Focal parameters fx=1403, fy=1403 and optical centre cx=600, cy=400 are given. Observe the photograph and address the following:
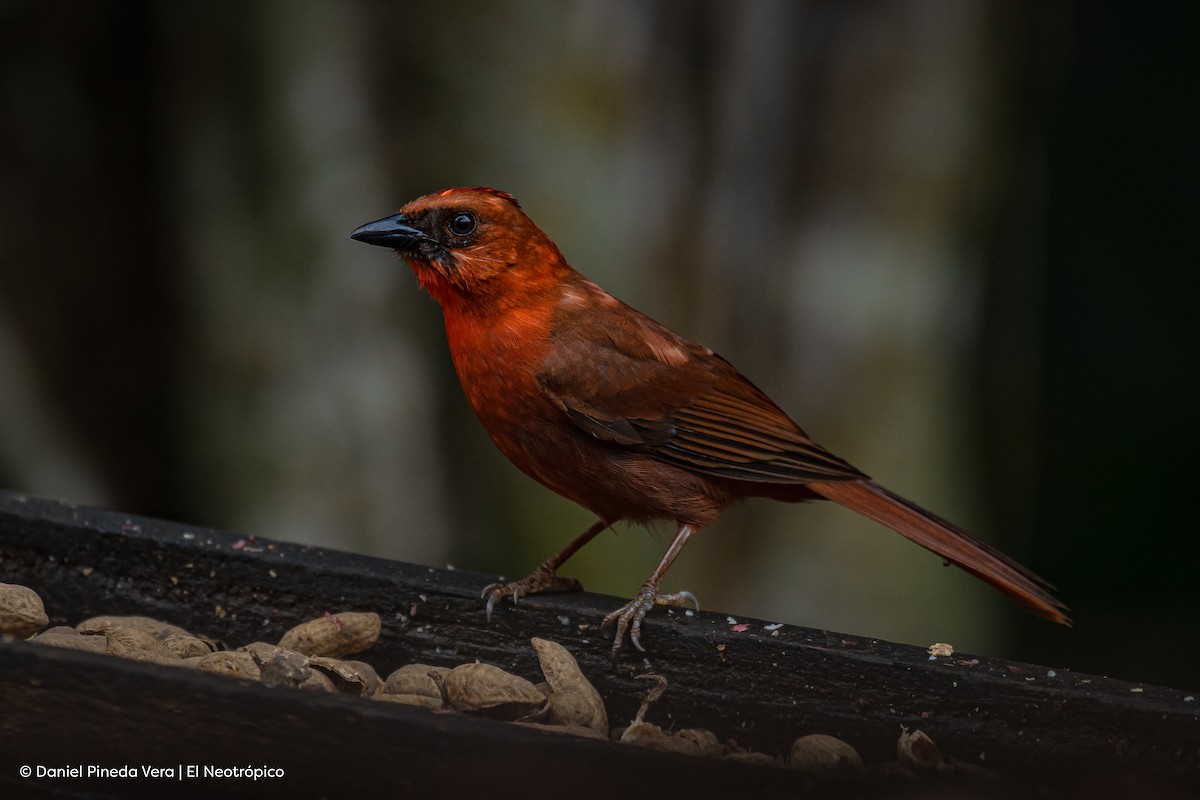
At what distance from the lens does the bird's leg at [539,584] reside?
10.6 feet

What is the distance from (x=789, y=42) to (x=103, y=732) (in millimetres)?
3749

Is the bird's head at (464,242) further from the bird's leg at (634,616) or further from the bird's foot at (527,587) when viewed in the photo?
the bird's leg at (634,616)

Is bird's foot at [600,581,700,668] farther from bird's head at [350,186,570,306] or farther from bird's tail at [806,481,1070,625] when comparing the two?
bird's head at [350,186,570,306]

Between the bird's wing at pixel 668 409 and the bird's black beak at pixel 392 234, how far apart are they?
1.46 feet

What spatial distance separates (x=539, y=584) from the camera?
11.3 feet

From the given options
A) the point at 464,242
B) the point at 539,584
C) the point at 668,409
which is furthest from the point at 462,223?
the point at 539,584

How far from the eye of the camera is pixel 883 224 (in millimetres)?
5043

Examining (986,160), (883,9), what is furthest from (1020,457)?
(883,9)

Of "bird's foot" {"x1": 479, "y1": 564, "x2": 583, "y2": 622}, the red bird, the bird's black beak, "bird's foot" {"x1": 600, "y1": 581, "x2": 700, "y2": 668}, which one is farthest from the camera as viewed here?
the bird's black beak

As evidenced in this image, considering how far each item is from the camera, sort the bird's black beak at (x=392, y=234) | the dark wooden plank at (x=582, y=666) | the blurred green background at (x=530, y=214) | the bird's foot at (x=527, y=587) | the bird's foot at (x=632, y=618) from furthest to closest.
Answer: the blurred green background at (x=530, y=214) → the bird's black beak at (x=392, y=234) → the bird's foot at (x=527, y=587) → the bird's foot at (x=632, y=618) → the dark wooden plank at (x=582, y=666)

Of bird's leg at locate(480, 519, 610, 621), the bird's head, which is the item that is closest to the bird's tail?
bird's leg at locate(480, 519, 610, 621)

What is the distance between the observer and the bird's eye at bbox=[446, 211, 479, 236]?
3.65m

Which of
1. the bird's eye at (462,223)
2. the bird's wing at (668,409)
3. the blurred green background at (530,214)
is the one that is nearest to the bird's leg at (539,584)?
the bird's wing at (668,409)

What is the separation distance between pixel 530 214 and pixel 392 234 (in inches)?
60.1
